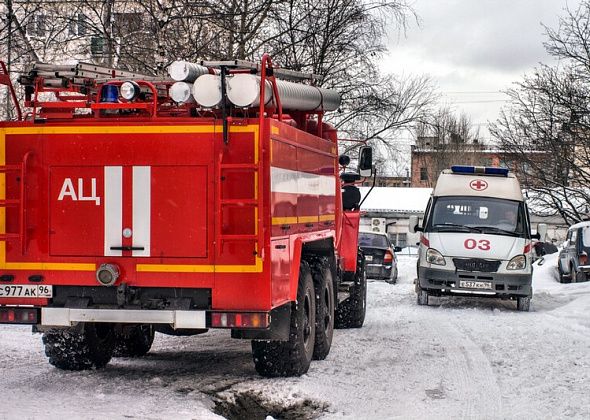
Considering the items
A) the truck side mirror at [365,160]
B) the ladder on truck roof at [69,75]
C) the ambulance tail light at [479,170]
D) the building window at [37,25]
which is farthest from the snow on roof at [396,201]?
the ladder on truck roof at [69,75]

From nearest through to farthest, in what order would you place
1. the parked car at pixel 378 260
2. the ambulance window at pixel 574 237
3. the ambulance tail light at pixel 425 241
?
1. the ambulance tail light at pixel 425 241
2. the ambulance window at pixel 574 237
3. the parked car at pixel 378 260

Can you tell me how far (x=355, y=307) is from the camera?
13242 mm

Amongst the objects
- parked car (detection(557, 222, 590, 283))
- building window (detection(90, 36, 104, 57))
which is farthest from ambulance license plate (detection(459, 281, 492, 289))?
building window (detection(90, 36, 104, 57))

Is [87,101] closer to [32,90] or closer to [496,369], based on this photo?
[32,90]

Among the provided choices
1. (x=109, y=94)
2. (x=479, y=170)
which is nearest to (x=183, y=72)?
(x=109, y=94)

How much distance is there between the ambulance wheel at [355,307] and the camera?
13219 millimetres

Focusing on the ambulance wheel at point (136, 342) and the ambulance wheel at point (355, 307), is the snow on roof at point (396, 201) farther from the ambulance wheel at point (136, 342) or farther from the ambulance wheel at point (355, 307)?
the ambulance wheel at point (136, 342)

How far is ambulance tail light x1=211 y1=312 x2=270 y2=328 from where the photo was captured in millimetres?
7602

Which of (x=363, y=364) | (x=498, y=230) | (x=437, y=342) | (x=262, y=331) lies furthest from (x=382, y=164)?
(x=262, y=331)

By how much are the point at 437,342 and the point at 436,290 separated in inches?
211

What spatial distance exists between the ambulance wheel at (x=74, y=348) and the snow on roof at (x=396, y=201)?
54861mm

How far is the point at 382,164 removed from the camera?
27.7 metres

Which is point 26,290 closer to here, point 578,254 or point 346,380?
point 346,380

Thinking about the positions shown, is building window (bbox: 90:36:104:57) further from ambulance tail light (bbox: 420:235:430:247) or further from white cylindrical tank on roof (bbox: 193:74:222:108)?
white cylindrical tank on roof (bbox: 193:74:222:108)
